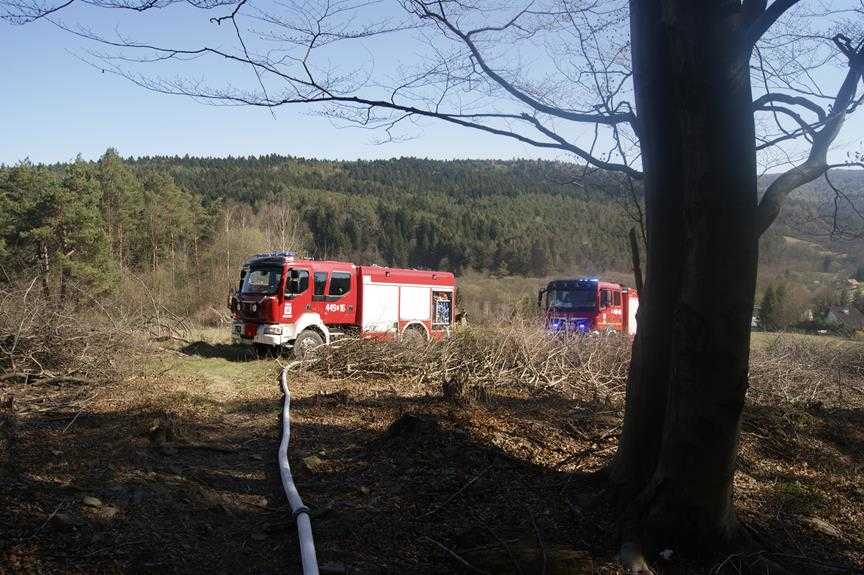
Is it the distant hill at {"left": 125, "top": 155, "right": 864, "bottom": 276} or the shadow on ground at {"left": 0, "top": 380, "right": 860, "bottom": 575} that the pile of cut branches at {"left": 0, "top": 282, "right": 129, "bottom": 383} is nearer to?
the shadow on ground at {"left": 0, "top": 380, "right": 860, "bottom": 575}

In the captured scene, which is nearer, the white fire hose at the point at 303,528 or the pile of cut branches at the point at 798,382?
the white fire hose at the point at 303,528

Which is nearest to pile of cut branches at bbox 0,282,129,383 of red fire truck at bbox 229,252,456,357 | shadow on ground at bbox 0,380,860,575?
shadow on ground at bbox 0,380,860,575

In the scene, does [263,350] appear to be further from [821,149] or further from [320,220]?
[320,220]

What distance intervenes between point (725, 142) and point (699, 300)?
913 millimetres

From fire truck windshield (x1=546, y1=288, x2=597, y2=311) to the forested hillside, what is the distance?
Result: 2.54 metres

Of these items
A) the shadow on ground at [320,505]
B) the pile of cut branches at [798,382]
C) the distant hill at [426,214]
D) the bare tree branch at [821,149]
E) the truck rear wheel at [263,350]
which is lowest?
the truck rear wheel at [263,350]

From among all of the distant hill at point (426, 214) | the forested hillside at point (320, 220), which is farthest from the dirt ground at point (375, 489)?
the distant hill at point (426, 214)

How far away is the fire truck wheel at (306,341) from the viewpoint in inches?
576

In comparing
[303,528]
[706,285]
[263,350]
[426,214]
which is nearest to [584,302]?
[263,350]

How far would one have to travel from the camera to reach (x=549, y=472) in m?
4.88

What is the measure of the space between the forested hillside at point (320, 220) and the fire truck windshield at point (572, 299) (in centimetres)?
254

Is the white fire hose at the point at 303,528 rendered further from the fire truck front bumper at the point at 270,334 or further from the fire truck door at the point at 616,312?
the fire truck door at the point at 616,312

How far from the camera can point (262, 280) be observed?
51.9ft

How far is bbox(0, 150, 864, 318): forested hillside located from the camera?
1210cm
